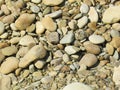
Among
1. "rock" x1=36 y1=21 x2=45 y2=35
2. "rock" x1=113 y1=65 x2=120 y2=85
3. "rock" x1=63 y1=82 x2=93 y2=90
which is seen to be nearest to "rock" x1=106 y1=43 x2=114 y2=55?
"rock" x1=113 y1=65 x2=120 y2=85

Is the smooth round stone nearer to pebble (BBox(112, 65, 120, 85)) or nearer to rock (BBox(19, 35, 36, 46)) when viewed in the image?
pebble (BBox(112, 65, 120, 85))

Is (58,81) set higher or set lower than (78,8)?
lower

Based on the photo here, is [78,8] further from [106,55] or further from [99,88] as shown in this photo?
[99,88]

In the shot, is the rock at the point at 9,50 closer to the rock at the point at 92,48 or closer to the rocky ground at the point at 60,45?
the rocky ground at the point at 60,45

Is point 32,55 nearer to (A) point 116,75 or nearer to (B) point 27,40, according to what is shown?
(B) point 27,40

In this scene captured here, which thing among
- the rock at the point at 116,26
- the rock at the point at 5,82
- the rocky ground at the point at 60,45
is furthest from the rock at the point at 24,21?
the rock at the point at 116,26

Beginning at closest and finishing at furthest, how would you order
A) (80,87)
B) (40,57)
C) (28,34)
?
(80,87), (40,57), (28,34)

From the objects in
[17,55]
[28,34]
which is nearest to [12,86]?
[17,55]
